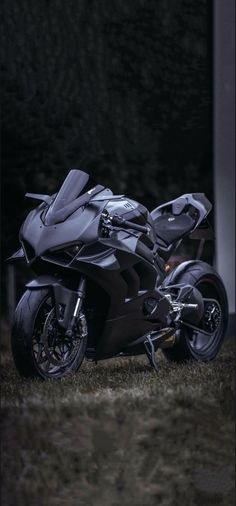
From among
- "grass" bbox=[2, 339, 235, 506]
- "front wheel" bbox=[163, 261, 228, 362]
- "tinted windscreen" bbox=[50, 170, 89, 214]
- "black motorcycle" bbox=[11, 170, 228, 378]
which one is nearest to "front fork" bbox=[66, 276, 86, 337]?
"black motorcycle" bbox=[11, 170, 228, 378]

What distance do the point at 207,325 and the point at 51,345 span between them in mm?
866

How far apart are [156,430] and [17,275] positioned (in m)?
0.82

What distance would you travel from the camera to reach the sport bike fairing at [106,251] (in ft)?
13.4

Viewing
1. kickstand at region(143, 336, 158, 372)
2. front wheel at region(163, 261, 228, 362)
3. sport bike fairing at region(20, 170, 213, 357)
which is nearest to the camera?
sport bike fairing at region(20, 170, 213, 357)

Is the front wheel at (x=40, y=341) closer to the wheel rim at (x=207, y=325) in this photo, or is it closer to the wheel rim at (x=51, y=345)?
the wheel rim at (x=51, y=345)

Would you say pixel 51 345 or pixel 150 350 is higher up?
pixel 51 345

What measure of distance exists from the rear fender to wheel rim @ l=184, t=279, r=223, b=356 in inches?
27.2

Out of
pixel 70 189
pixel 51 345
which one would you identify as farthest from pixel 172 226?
pixel 51 345

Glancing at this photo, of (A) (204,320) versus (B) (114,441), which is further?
(A) (204,320)

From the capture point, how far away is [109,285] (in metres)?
4.20

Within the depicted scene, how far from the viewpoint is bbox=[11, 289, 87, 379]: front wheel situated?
3.88m

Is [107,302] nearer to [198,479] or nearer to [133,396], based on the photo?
[133,396]

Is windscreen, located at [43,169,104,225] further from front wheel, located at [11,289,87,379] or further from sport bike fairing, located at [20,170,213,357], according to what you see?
front wheel, located at [11,289,87,379]

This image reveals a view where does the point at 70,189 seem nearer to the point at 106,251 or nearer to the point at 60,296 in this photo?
the point at 106,251
